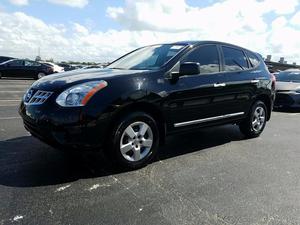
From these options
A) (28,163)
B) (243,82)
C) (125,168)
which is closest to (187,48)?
(243,82)

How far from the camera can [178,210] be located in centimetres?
342

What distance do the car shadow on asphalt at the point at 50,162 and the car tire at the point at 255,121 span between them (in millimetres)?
681

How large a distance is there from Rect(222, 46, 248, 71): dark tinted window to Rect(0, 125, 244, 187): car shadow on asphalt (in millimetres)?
1367

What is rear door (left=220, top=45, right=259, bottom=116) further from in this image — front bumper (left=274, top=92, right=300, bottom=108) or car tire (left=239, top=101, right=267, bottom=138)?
front bumper (left=274, top=92, right=300, bottom=108)

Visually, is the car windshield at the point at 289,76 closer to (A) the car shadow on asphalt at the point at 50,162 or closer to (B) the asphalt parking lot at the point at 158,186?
(B) the asphalt parking lot at the point at 158,186

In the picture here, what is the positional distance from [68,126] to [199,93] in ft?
6.95

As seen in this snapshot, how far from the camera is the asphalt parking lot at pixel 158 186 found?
3270 mm

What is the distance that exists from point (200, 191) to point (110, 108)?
4.64 feet

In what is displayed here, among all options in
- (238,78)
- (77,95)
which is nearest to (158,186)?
(77,95)

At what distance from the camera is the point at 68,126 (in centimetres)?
397

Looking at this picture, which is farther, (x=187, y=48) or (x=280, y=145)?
(x=280, y=145)

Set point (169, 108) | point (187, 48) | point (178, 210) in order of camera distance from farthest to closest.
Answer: point (187, 48), point (169, 108), point (178, 210)

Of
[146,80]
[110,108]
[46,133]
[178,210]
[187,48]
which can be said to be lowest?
[178,210]

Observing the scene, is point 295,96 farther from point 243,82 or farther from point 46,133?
point 46,133
